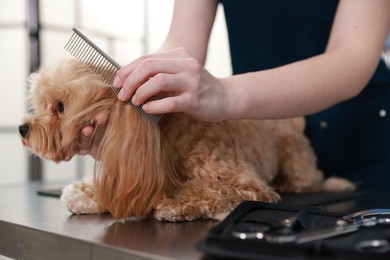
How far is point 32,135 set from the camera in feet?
2.94

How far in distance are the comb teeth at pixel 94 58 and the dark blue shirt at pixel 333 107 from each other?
1.91ft

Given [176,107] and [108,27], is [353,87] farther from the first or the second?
[108,27]

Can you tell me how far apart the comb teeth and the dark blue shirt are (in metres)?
0.58

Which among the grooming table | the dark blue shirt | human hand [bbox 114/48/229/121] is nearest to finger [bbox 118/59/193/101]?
human hand [bbox 114/48/229/121]

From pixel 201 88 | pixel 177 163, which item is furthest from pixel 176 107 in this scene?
pixel 177 163

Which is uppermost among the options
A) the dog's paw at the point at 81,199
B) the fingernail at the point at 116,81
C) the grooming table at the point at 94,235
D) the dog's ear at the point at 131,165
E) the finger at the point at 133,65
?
the finger at the point at 133,65

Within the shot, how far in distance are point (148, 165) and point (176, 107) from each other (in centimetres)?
13

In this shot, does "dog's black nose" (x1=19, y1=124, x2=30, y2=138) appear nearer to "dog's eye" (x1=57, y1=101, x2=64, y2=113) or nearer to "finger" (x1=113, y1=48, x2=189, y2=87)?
"dog's eye" (x1=57, y1=101, x2=64, y2=113)

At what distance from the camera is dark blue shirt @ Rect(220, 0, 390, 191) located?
1.32 metres

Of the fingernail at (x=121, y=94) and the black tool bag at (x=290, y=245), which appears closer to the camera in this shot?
the black tool bag at (x=290, y=245)

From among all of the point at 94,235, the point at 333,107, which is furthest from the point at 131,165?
the point at 333,107

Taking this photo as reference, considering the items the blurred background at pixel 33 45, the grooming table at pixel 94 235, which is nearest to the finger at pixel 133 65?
the grooming table at pixel 94 235

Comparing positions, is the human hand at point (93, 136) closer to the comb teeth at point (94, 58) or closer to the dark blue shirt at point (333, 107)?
the comb teeth at point (94, 58)

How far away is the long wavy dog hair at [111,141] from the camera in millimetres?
850
